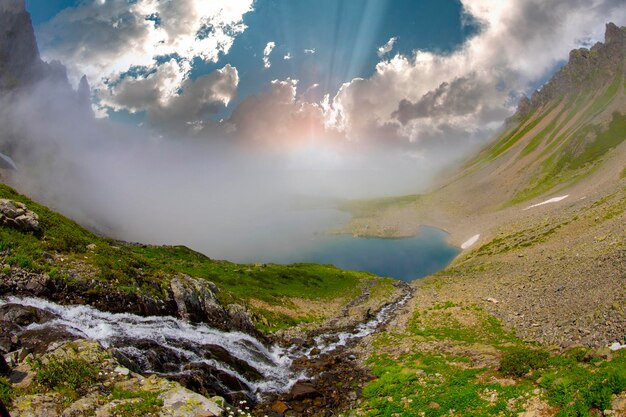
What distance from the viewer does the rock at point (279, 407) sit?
26.0m

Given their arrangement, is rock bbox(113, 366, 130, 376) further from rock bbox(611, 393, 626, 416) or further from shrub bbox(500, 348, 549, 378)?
shrub bbox(500, 348, 549, 378)

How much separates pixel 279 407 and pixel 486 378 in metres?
15.3

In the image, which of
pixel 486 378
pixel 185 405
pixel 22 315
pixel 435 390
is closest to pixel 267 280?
pixel 22 315

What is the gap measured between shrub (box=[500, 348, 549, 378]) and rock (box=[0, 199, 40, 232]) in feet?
141

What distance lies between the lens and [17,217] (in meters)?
33.2

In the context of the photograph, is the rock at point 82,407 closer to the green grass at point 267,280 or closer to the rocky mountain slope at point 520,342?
the rocky mountain slope at point 520,342

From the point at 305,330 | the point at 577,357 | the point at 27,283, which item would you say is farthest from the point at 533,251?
the point at 27,283

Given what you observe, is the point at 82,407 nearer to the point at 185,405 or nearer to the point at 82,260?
the point at 185,405

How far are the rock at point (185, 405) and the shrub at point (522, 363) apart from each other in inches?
766

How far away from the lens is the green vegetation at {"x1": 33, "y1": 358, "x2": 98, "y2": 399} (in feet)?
57.0

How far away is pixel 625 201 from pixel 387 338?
2876 inches

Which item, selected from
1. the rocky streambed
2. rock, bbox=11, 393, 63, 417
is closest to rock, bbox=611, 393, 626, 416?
the rocky streambed

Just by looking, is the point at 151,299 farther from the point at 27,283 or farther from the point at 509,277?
the point at 509,277

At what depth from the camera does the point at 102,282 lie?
1267 inches
